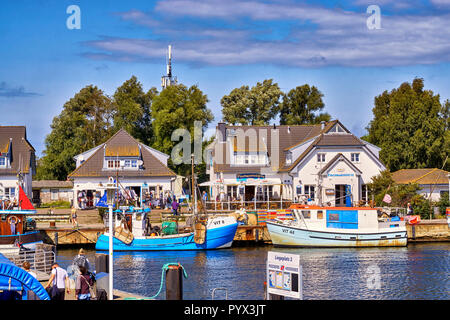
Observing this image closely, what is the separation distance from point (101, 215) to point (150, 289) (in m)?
24.4

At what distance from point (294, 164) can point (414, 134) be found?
2044 centimetres

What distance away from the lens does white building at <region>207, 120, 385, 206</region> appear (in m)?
62.9

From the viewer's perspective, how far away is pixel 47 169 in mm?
93375

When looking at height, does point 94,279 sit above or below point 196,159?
below

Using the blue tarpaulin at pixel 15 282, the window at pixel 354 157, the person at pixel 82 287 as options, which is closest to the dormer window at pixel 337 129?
the window at pixel 354 157

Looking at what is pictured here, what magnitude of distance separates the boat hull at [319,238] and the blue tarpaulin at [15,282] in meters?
30.8

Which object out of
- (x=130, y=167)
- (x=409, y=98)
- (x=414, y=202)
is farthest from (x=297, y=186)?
(x=409, y=98)

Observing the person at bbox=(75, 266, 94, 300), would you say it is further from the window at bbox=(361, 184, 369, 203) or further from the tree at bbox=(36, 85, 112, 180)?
the tree at bbox=(36, 85, 112, 180)

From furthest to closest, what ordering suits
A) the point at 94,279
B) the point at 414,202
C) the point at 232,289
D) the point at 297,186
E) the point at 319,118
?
the point at 319,118 < the point at 297,186 < the point at 414,202 < the point at 232,289 < the point at 94,279

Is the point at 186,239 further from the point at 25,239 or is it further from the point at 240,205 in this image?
the point at 240,205

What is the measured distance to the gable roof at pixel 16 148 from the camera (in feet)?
226

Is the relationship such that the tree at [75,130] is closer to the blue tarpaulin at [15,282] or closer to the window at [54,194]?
the window at [54,194]
